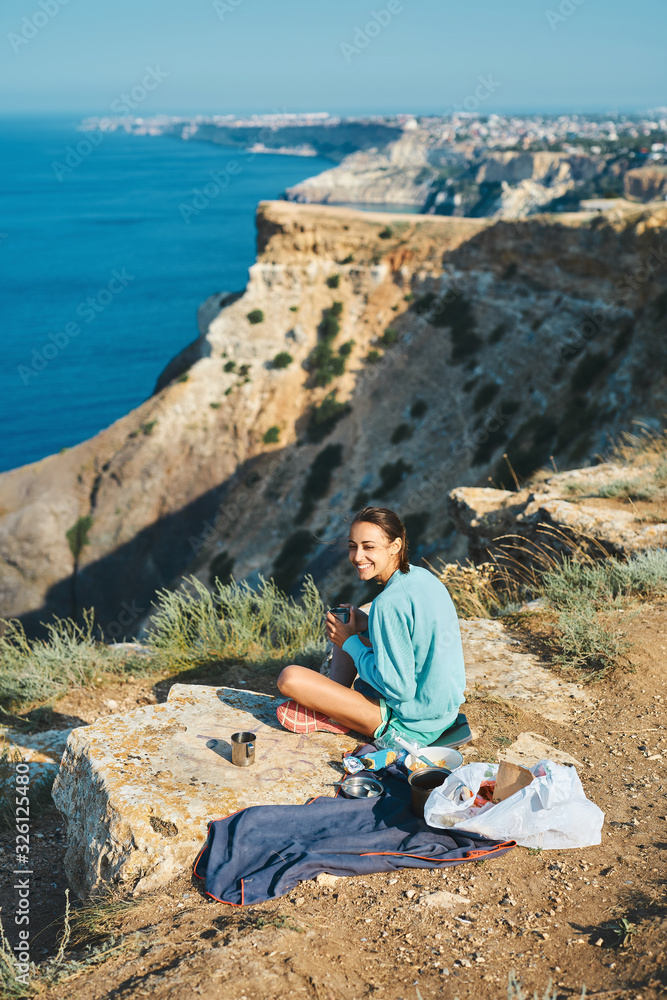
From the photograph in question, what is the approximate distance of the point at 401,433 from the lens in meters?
30.5

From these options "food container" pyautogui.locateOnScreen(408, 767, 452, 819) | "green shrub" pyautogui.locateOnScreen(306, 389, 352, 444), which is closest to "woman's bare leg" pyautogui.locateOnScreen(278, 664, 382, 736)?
"food container" pyautogui.locateOnScreen(408, 767, 452, 819)

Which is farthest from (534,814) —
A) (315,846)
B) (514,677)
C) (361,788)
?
(514,677)

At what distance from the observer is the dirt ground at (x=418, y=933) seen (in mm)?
2742

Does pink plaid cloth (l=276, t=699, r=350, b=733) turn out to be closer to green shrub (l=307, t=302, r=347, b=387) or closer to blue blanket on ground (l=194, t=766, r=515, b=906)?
blue blanket on ground (l=194, t=766, r=515, b=906)

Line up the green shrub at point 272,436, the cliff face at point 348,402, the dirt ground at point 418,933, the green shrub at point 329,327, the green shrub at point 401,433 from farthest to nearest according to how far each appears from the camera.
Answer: the green shrub at point 329,327 < the green shrub at point 272,436 < the green shrub at point 401,433 < the cliff face at point 348,402 < the dirt ground at point 418,933

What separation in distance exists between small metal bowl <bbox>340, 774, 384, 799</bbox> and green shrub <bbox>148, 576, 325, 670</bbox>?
2346mm

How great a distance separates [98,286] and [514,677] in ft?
322

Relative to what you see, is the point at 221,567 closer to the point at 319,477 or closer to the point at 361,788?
the point at 319,477

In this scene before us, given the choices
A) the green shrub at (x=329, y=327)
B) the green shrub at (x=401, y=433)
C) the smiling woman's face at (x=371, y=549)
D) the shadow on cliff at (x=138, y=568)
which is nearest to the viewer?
the smiling woman's face at (x=371, y=549)

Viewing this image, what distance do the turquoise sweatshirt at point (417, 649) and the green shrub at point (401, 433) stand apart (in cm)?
2621

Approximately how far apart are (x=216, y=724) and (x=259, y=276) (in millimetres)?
33870

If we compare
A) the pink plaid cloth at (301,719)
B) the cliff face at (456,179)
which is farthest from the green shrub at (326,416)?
the cliff face at (456,179)

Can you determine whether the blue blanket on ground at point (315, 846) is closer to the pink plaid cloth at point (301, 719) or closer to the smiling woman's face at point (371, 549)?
the pink plaid cloth at point (301, 719)

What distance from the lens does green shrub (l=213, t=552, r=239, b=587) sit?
3006 centimetres
